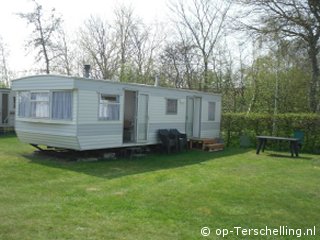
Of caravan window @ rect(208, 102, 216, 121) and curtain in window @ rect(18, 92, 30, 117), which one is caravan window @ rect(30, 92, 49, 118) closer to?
curtain in window @ rect(18, 92, 30, 117)

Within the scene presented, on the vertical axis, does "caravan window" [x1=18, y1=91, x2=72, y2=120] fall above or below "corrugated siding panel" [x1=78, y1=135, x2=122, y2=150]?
above

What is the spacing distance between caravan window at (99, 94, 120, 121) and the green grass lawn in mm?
1357

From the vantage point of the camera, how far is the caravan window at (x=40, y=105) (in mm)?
11219

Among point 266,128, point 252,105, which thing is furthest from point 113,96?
point 252,105

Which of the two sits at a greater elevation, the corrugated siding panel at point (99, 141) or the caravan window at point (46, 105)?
the caravan window at point (46, 105)

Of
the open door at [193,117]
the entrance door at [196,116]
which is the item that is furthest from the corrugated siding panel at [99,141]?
the entrance door at [196,116]

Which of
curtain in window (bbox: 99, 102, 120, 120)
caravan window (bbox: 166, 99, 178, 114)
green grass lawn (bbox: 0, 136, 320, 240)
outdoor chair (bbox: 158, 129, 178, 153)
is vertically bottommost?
green grass lawn (bbox: 0, 136, 320, 240)

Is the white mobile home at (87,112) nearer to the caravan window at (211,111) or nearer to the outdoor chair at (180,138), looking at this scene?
the outdoor chair at (180,138)

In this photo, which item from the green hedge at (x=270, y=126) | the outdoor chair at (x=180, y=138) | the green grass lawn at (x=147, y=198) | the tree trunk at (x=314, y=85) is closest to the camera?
the green grass lawn at (x=147, y=198)

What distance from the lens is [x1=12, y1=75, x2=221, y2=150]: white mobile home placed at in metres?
10.6

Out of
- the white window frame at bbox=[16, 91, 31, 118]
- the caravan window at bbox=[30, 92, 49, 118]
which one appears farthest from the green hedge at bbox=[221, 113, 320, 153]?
the white window frame at bbox=[16, 91, 31, 118]

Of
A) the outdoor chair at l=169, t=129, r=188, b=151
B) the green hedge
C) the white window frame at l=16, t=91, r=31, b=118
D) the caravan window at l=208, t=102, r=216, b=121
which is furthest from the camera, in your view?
the caravan window at l=208, t=102, r=216, b=121

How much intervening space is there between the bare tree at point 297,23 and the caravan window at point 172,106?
260 inches

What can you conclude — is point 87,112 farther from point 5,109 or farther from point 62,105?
point 5,109
